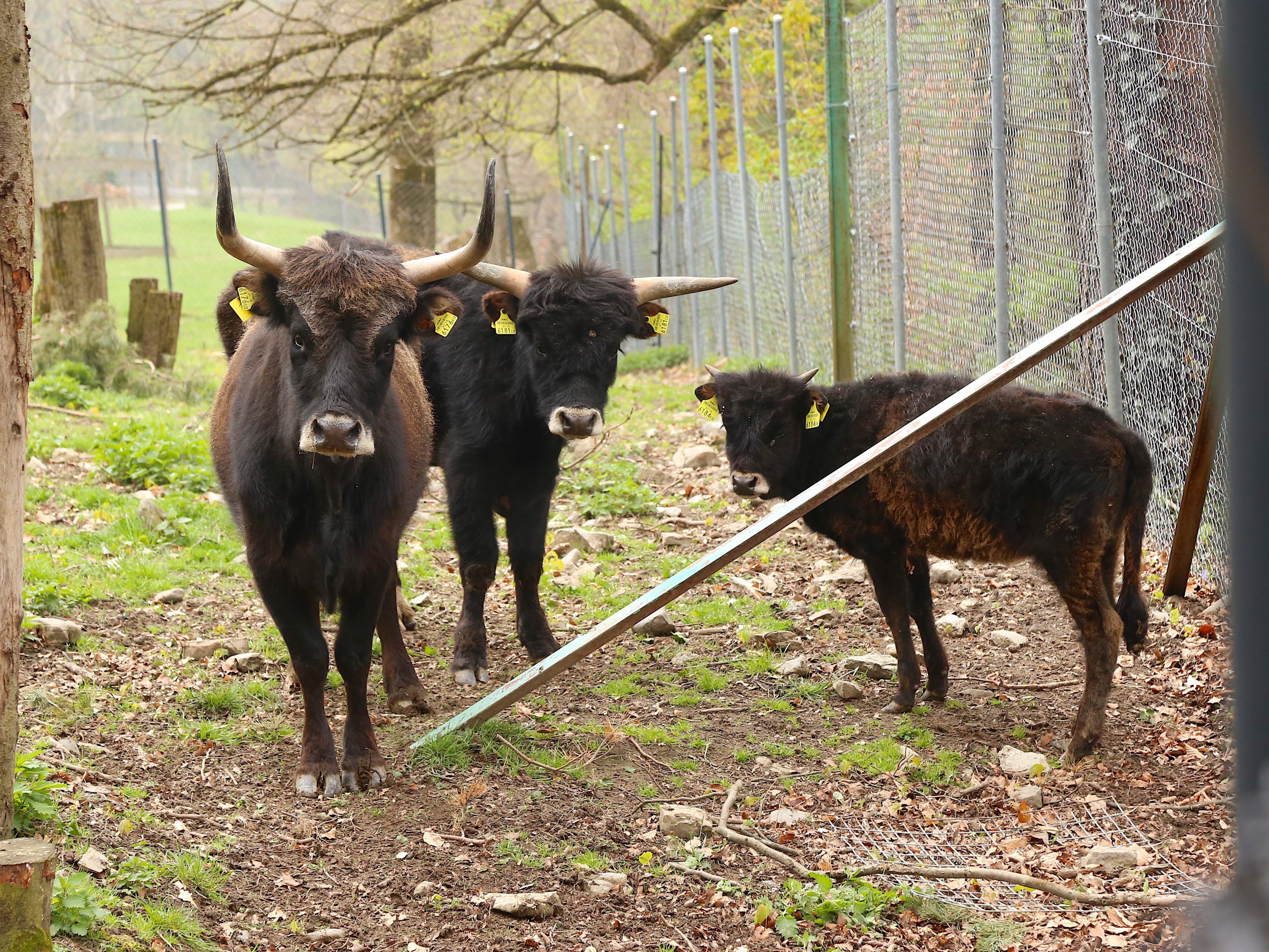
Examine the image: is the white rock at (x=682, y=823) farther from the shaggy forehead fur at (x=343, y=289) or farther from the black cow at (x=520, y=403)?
the shaggy forehead fur at (x=343, y=289)

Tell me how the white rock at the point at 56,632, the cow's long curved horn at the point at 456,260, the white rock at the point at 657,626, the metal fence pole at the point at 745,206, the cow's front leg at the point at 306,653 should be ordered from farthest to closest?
1. the metal fence pole at the point at 745,206
2. the white rock at the point at 657,626
3. the white rock at the point at 56,632
4. the cow's long curved horn at the point at 456,260
5. the cow's front leg at the point at 306,653

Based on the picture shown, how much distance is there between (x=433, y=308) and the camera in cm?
538

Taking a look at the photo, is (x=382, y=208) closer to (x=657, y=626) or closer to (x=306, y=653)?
(x=657, y=626)

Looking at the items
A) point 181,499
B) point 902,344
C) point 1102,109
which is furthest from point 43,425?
point 1102,109


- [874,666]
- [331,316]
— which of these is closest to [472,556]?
[331,316]

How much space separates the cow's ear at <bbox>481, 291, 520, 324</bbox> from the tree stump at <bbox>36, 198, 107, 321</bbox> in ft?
32.2

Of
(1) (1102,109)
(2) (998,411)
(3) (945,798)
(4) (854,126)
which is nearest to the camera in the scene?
(3) (945,798)

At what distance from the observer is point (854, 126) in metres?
10.8

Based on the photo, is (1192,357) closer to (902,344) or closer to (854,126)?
(902,344)

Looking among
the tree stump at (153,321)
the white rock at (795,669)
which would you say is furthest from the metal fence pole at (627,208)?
the white rock at (795,669)

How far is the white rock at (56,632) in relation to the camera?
5922 mm

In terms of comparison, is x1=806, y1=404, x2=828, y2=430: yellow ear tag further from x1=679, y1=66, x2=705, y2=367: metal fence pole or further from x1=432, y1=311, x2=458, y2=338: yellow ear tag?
x1=679, y1=66, x2=705, y2=367: metal fence pole

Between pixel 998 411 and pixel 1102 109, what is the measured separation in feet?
7.20

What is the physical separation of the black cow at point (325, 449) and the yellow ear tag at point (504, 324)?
139 centimetres
